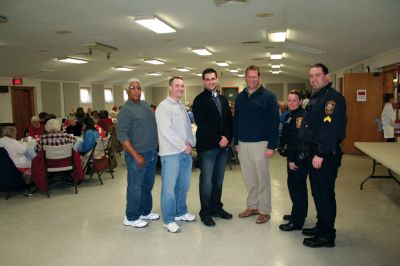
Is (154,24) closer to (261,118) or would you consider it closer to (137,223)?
(261,118)

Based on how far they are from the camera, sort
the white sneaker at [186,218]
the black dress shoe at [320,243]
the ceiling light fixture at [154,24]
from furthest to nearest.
Answer: the ceiling light fixture at [154,24] < the white sneaker at [186,218] < the black dress shoe at [320,243]

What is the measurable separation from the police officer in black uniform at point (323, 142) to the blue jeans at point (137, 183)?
160cm

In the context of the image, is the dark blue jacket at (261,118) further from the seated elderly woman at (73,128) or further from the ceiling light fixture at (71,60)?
the ceiling light fixture at (71,60)

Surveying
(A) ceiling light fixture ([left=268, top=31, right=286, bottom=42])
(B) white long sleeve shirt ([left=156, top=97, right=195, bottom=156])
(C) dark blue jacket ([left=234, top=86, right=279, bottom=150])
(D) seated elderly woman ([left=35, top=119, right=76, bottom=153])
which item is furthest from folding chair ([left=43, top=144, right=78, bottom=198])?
(A) ceiling light fixture ([left=268, top=31, right=286, bottom=42])

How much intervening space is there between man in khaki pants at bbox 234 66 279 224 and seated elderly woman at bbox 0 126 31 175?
3363 millimetres

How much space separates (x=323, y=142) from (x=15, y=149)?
4371 millimetres

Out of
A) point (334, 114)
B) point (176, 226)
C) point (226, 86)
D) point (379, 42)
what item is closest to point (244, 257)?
point (176, 226)

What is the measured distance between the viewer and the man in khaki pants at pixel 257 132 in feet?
11.5

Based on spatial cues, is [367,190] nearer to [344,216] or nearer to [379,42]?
[344,216]

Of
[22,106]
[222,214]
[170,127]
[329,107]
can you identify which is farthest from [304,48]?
[22,106]

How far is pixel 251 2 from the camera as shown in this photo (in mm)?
4691

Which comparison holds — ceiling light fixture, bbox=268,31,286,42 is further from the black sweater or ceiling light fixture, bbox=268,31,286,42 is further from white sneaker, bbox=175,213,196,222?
white sneaker, bbox=175,213,196,222

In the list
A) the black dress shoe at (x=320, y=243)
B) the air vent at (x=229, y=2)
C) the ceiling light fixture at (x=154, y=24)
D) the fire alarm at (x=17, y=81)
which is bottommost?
the black dress shoe at (x=320, y=243)

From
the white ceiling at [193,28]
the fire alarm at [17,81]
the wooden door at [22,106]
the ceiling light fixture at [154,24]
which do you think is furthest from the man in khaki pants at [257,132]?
the wooden door at [22,106]
